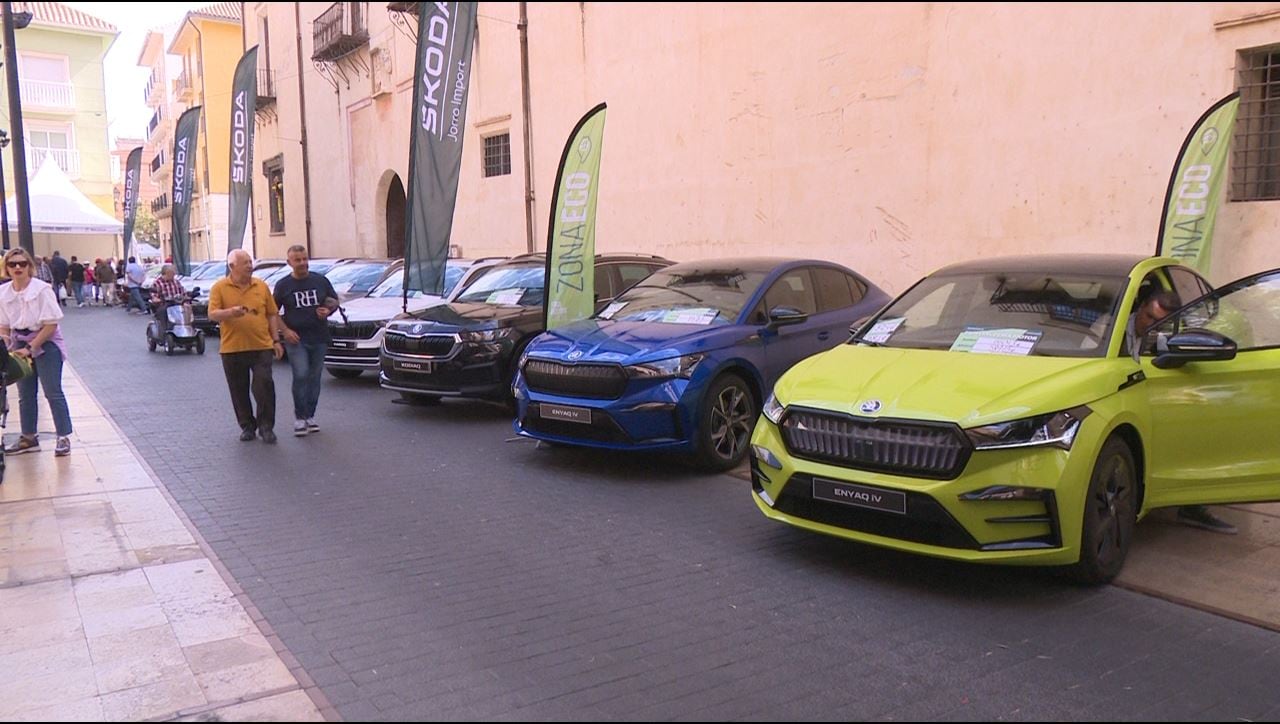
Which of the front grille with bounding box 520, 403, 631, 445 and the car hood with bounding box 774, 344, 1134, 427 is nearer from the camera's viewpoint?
the car hood with bounding box 774, 344, 1134, 427

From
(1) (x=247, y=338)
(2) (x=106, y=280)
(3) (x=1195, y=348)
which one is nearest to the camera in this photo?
(3) (x=1195, y=348)

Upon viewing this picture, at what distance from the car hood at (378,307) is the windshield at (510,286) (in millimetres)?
1054

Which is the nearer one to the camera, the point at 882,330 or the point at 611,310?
the point at 882,330

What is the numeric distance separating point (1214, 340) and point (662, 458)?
4.23 m

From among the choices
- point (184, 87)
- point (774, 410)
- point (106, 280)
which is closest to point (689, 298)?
point (774, 410)

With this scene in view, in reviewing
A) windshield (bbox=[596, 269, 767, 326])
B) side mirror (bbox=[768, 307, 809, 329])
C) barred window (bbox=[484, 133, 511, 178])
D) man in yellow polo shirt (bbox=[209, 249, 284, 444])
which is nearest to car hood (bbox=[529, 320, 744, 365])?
windshield (bbox=[596, 269, 767, 326])

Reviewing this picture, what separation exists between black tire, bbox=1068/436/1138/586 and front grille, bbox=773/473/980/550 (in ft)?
2.04

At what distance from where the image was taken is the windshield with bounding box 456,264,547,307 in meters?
10.6

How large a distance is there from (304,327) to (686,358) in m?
4.19

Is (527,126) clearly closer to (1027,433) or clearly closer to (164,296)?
(164,296)

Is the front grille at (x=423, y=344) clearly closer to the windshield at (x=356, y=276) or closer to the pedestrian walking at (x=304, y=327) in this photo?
the pedestrian walking at (x=304, y=327)

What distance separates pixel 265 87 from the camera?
35.4m

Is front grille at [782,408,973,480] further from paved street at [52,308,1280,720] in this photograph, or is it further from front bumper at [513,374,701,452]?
front bumper at [513,374,701,452]

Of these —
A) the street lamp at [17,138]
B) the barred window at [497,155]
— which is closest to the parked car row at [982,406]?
the street lamp at [17,138]
